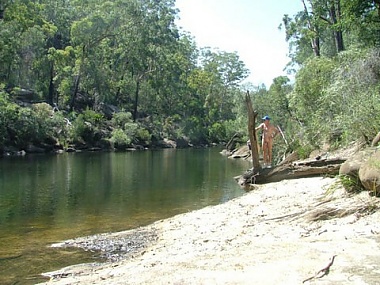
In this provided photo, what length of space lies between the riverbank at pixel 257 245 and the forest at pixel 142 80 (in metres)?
7.96

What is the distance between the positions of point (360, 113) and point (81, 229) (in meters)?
9.54

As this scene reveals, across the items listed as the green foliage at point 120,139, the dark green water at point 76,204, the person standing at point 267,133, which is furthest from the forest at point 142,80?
the dark green water at point 76,204

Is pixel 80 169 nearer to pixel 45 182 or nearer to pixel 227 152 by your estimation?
pixel 45 182

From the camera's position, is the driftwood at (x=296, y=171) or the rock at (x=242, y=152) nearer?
the driftwood at (x=296, y=171)

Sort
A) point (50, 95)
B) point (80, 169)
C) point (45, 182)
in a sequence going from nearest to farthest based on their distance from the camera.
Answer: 1. point (45, 182)
2. point (80, 169)
3. point (50, 95)

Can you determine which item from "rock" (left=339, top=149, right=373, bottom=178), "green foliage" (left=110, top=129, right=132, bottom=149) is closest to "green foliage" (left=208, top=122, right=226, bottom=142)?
"green foliage" (left=110, top=129, right=132, bottom=149)

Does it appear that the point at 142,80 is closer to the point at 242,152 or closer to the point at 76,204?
the point at 242,152

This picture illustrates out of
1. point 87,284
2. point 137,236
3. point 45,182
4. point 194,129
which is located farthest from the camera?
point 194,129

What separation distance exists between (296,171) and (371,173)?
7.46 m

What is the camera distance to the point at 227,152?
167ft

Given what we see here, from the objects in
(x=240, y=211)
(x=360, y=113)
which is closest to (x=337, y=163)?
(x=360, y=113)

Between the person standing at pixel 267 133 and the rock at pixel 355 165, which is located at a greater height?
the person standing at pixel 267 133

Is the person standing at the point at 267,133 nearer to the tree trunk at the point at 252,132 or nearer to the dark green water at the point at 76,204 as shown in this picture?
the tree trunk at the point at 252,132

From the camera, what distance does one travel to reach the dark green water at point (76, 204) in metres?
10.2
